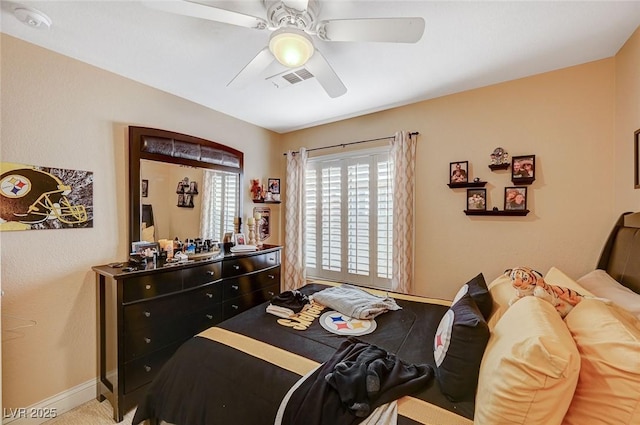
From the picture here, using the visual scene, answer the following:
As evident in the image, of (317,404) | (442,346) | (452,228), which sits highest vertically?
(452,228)

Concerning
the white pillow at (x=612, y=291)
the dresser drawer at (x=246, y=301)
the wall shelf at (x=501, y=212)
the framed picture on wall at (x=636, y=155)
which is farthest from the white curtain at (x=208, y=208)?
the framed picture on wall at (x=636, y=155)

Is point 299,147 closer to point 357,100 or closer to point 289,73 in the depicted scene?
point 357,100

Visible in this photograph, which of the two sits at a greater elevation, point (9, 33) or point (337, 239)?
point (9, 33)

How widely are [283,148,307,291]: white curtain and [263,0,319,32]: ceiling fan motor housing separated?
2134 mm

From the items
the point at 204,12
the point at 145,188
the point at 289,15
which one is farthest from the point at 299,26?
the point at 145,188

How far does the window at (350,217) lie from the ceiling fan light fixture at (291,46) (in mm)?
1816

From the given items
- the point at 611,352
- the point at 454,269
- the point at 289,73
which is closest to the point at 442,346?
A: the point at 611,352

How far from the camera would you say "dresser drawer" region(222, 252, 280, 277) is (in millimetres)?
2590

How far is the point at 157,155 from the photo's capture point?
2449mm

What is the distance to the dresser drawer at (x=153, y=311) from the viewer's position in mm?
1874

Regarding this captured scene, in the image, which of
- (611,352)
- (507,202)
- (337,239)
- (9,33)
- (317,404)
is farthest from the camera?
(337,239)

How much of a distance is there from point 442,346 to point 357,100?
7.83 ft

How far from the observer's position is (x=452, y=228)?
2627 mm

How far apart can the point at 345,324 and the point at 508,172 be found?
78.1 inches
